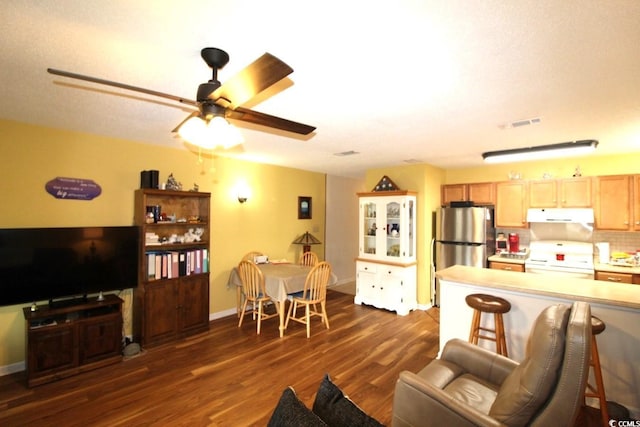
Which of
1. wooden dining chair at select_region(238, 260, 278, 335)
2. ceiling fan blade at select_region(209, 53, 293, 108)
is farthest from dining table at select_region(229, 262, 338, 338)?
ceiling fan blade at select_region(209, 53, 293, 108)

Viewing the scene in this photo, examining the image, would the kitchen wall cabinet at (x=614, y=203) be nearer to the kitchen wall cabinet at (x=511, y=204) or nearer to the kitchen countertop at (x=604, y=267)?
the kitchen countertop at (x=604, y=267)

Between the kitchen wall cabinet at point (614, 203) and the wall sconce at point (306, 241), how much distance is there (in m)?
4.11

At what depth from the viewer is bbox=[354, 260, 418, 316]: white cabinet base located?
461 cm

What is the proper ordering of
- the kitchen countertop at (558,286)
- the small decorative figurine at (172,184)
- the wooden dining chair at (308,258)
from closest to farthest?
the kitchen countertop at (558,286) < the small decorative figurine at (172,184) < the wooden dining chair at (308,258)

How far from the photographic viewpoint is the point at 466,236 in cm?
461

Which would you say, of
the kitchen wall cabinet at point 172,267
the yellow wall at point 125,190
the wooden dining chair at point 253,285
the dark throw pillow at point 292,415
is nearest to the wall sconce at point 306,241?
the yellow wall at point 125,190

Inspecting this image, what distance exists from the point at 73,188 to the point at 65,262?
790mm

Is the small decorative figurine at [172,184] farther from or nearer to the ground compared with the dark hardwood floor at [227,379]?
farther from the ground

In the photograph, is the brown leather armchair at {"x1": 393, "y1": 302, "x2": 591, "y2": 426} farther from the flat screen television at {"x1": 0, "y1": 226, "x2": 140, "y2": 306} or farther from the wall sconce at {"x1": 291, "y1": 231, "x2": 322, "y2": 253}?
the wall sconce at {"x1": 291, "y1": 231, "x2": 322, "y2": 253}

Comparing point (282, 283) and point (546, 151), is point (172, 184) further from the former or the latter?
point (546, 151)

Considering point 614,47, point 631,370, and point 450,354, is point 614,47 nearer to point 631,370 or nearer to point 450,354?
point 450,354

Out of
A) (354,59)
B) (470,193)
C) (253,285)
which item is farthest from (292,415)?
(470,193)

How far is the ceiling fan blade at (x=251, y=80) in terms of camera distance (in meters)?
1.27

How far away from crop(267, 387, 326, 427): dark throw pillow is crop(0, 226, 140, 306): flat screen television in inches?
116
